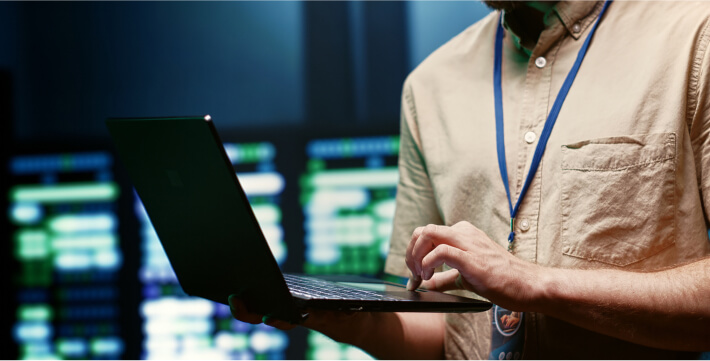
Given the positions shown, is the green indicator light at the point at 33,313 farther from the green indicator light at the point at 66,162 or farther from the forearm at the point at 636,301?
the forearm at the point at 636,301

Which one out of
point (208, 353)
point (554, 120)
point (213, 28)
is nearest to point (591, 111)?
point (554, 120)

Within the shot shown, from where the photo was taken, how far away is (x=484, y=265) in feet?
2.65

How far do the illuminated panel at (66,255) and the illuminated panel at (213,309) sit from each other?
0.12 metres

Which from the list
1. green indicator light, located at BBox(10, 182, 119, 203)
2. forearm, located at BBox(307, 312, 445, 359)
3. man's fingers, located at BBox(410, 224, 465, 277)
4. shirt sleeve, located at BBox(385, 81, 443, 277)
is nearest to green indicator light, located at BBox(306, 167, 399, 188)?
green indicator light, located at BBox(10, 182, 119, 203)

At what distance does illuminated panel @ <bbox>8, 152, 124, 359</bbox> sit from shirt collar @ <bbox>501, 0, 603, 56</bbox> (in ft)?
5.43

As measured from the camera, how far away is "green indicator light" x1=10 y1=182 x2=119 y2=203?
2.21 meters

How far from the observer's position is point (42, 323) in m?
2.24

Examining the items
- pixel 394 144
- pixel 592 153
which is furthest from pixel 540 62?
pixel 394 144

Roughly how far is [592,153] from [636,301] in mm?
228

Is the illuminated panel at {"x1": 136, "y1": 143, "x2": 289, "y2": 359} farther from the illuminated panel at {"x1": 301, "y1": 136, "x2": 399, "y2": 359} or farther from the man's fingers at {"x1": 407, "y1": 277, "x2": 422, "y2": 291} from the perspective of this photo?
the man's fingers at {"x1": 407, "y1": 277, "x2": 422, "y2": 291}

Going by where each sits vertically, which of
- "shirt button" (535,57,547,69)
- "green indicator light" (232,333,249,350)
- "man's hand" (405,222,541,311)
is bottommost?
"green indicator light" (232,333,249,350)

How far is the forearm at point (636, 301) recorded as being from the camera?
2.68 ft

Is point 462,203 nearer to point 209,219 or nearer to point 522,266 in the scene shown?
point 522,266

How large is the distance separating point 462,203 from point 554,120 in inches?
7.9
